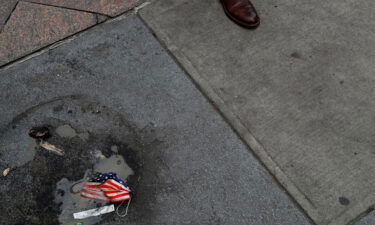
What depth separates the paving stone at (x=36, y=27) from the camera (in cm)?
357

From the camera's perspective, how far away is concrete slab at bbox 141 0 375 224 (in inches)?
110

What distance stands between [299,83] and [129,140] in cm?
161

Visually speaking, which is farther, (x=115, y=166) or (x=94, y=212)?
(x=115, y=166)

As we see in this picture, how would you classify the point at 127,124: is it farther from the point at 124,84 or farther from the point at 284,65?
the point at 284,65

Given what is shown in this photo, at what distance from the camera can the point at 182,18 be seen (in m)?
3.72

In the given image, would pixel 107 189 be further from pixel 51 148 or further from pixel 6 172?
pixel 6 172

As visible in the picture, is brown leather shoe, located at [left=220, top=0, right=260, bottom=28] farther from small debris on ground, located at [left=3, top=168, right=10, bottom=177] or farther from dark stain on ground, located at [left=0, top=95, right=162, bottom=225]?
small debris on ground, located at [left=3, top=168, right=10, bottom=177]

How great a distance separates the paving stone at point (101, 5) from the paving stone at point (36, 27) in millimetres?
71

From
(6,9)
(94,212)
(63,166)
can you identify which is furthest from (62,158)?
(6,9)

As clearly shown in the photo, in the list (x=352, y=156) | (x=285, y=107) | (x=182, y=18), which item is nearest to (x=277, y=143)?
(x=285, y=107)

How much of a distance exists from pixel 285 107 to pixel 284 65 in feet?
1.54

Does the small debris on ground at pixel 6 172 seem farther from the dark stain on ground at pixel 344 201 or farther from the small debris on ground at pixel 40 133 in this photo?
the dark stain on ground at pixel 344 201

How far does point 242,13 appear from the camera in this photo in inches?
142

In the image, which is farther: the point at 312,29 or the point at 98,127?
the point at 312,29
